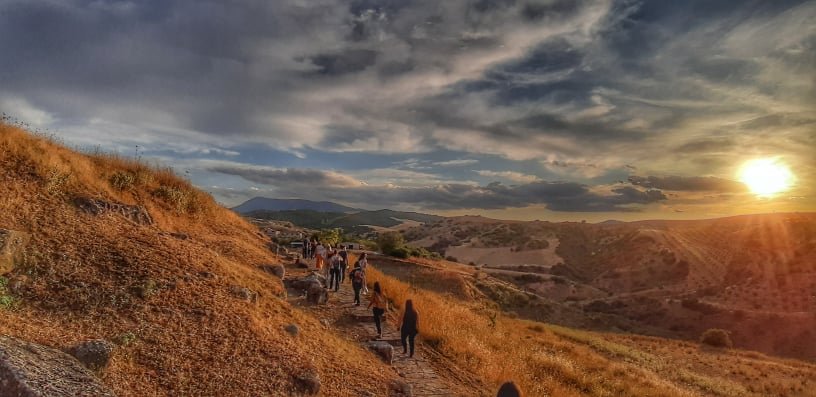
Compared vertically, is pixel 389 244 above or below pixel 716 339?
above

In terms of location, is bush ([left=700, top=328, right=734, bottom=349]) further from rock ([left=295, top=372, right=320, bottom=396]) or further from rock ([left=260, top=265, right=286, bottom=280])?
rock ([left=295, top=372, right=320, bottom=396])

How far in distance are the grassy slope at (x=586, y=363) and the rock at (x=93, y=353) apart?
30.9 ft

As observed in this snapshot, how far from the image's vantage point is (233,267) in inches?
520

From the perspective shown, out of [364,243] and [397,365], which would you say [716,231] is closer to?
[364,243]

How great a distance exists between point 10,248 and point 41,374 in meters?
4.79

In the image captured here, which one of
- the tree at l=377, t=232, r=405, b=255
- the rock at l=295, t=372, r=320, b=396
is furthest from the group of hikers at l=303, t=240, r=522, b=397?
the tree at l=377, t=232, r=405, b=255

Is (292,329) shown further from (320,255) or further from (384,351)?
(320,255)

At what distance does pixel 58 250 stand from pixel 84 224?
1.64m

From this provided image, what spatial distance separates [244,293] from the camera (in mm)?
10961

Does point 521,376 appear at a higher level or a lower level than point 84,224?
lower

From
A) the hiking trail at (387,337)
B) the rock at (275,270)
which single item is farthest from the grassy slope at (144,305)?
the rock at (275,270)

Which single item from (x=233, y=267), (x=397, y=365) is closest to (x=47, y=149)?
(x=233, y=267)

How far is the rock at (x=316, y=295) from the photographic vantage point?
602 inches

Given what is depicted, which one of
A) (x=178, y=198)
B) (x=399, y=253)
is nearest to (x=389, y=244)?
(x=399, y=253)
